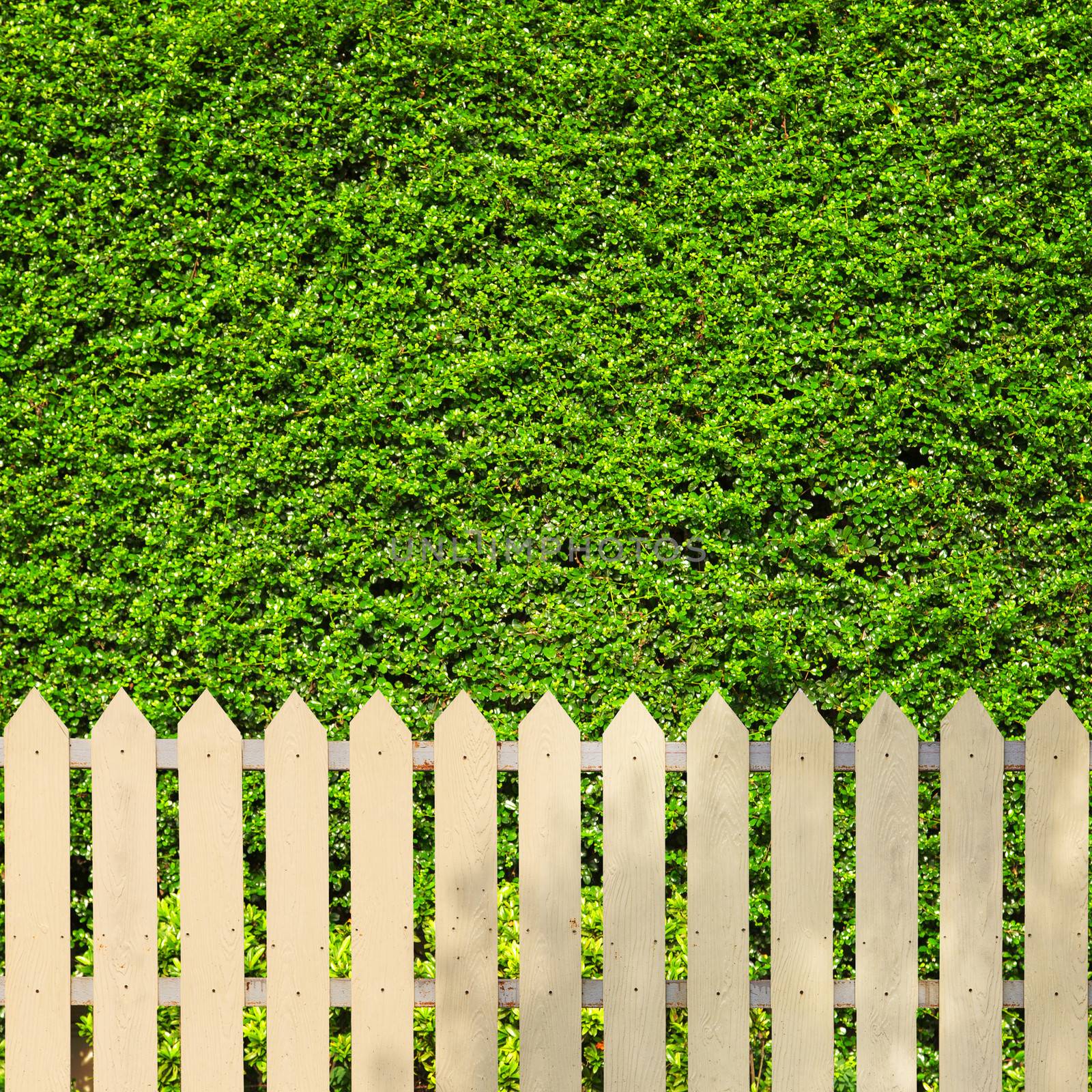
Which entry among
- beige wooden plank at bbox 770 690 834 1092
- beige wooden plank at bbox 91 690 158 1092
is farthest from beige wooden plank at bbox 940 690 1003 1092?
beige wooden plank at bbox 91 690 158 1092

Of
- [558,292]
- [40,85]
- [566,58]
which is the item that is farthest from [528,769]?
[40,85]

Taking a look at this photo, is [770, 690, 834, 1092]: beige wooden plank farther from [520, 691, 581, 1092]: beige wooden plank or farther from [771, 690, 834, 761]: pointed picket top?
[520, 691, 581, 1092]: beige wooden plank

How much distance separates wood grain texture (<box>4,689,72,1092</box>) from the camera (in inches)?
95.0

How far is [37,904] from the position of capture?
241 cm

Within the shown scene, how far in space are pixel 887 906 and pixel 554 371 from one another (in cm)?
193

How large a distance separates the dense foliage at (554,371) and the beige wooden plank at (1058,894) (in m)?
0.70

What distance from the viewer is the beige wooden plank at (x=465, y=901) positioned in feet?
7.67

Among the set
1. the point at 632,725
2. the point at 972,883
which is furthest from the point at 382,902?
the point at 972,883

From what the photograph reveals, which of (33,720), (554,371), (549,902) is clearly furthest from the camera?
(554,371)

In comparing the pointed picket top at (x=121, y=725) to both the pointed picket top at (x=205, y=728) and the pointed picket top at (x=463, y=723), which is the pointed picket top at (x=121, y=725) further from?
the pointed picket top at (x=463, y=723)

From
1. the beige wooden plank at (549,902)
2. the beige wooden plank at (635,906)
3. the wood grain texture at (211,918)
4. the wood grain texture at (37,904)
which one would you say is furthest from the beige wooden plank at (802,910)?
the wood grain texture at (37,904)

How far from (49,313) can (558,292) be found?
1757 millimetres

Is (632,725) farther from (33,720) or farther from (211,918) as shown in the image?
(33,720)

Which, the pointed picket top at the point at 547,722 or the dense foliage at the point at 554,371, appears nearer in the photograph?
the pointed picket top at the point at 547,722
